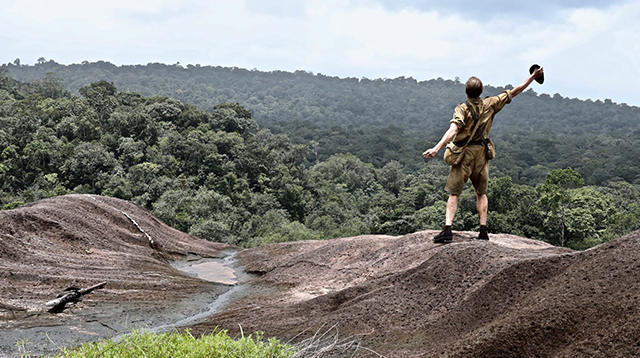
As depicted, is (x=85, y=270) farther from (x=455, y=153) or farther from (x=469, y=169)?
(x=469, y=169)

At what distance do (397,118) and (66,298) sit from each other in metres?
161

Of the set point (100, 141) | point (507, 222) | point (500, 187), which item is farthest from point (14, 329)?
point (100, 141)

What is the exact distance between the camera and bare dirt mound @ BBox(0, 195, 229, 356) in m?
6.48

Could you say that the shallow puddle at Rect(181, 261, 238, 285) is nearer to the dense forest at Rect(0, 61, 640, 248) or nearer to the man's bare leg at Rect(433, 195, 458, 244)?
the man's bare leg at Rect(433, 195, 458, 244)

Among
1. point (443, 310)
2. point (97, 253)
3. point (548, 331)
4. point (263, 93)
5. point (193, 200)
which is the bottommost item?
point (193, 200)

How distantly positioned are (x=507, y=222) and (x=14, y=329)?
22463mm

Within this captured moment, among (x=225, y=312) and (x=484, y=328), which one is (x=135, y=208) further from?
(x=484, y=328)

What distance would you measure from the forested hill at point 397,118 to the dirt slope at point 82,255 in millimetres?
Answer: 54620

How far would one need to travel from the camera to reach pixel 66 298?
22.5 feet

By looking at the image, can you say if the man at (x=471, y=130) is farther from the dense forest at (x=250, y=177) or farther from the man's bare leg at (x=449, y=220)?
the dense forest at (x=250, y=177)

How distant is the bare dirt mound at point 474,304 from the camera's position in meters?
3.74

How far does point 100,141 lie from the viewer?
40.9 metres

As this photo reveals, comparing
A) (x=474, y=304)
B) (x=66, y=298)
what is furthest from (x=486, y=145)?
(x=66, y=298)

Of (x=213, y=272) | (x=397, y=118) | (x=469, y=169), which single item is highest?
(x=397, y=118)
